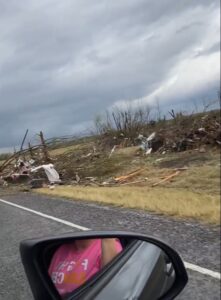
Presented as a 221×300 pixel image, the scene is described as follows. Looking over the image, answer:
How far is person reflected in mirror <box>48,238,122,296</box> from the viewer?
2.05 metres

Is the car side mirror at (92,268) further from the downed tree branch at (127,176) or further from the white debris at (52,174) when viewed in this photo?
the white debris at (52,174)

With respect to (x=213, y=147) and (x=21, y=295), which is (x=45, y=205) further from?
(x=213, y=147)

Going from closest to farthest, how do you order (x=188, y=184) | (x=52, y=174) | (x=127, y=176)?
(x=188, y=184), (x=127, y=176), (x=52, y=174)

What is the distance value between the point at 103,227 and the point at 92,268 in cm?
671

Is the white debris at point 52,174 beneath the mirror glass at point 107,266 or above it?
beneath

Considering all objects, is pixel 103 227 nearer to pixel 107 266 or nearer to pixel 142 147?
pixel 142 147

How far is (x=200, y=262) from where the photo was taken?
5.38m

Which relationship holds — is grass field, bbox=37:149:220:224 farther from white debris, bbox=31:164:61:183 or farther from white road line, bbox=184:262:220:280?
white debris, bbox=31:164:61:183

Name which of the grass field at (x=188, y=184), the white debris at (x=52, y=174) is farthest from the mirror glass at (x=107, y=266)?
the white debris at (x=52, y=174)

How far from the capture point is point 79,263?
6.74 ft

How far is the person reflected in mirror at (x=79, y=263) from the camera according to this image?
2.05 metres

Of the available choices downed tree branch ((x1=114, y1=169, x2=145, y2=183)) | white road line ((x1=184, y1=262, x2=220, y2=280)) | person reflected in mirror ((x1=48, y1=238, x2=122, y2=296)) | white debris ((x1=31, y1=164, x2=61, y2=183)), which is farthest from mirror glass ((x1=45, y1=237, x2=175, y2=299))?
white debris ((x1=31, y1=164, x2=61, y2=183))

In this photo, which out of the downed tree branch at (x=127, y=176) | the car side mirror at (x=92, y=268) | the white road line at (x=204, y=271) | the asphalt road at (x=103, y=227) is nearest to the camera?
the car side mirror at (x=92, y=268)

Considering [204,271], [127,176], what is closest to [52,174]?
[127,176]
